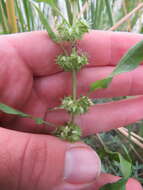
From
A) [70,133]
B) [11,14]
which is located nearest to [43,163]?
[70,133]

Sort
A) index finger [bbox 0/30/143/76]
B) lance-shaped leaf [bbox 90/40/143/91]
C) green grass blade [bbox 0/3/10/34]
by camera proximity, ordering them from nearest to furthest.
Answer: lance-shaped leaf [bbox 90/40/143/91]
index finger [bbox 0/30/143/76]
green grass blade [bbox 0/3/10/34]

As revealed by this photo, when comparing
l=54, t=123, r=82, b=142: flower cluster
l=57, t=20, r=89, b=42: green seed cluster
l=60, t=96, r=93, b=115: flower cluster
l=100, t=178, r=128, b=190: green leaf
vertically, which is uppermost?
l=57, t=20, r=89, b=42: green seed cluster

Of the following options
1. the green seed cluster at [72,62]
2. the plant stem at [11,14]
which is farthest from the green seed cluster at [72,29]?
the plant stem at [11,14]

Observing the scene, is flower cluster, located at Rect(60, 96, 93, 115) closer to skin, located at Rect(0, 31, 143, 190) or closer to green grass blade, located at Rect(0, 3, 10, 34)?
skin, located at Rect(0, 31, 143, 190)

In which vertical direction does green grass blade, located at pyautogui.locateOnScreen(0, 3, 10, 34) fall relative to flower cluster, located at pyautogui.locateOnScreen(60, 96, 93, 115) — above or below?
above

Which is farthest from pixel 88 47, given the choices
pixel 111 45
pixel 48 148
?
pixel 48 148

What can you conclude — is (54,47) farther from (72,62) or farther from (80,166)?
(80,166)

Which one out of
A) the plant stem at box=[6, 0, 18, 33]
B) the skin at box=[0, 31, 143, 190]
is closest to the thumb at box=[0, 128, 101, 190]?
the skin at box=[0, 31, 143, 190]

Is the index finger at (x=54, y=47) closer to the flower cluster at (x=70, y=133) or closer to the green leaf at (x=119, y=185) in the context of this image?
the flower cluster at (x=70, y=133)
